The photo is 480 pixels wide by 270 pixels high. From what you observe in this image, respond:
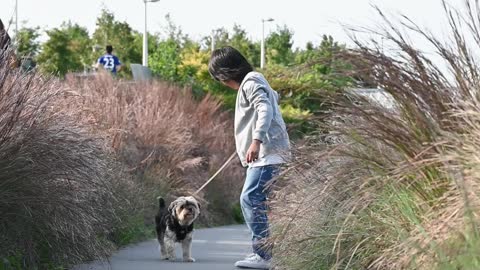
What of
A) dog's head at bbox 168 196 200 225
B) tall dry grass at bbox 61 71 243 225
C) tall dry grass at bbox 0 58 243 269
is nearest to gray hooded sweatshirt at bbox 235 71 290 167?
tall dry grass at bbox 0 58 243 269

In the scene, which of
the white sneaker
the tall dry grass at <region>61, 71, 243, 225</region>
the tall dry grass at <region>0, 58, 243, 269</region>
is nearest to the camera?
the tall dry grass at <region>0, 58, 243, 269</region>

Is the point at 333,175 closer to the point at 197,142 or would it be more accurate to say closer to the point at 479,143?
the point at 479,143

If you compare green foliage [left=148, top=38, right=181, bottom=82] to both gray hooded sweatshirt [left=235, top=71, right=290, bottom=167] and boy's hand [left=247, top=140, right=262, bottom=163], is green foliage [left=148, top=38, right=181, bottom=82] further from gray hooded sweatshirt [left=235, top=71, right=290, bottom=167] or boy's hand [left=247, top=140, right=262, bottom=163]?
boy's hand [left=247, top=140, right=262, bottom=163]

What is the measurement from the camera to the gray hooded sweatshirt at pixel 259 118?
30.0 feet

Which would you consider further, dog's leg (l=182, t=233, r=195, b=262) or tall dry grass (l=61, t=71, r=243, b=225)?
tall dry grass (l=61, t=71, r=243, b=225)

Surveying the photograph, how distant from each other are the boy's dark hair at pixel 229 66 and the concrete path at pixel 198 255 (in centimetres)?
173

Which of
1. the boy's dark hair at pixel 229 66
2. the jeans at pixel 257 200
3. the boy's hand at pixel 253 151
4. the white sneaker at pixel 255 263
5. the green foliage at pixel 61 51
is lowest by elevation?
the white sneaker at pixel 255 263

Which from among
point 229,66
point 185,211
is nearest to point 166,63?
point 185,211

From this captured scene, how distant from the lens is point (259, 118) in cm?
912

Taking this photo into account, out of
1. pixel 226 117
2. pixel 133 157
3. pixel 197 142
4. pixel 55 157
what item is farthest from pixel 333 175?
pixel 226 117

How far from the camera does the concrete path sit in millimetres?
10133

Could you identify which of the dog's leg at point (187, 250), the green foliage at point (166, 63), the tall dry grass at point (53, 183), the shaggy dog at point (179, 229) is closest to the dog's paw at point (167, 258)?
the shaggy dog at point (179, 229)

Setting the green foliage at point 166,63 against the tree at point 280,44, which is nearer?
the green foliage at point 166,63

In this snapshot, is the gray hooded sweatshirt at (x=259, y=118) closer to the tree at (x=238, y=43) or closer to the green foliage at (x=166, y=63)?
the green foliage at (x=166, y=63)
